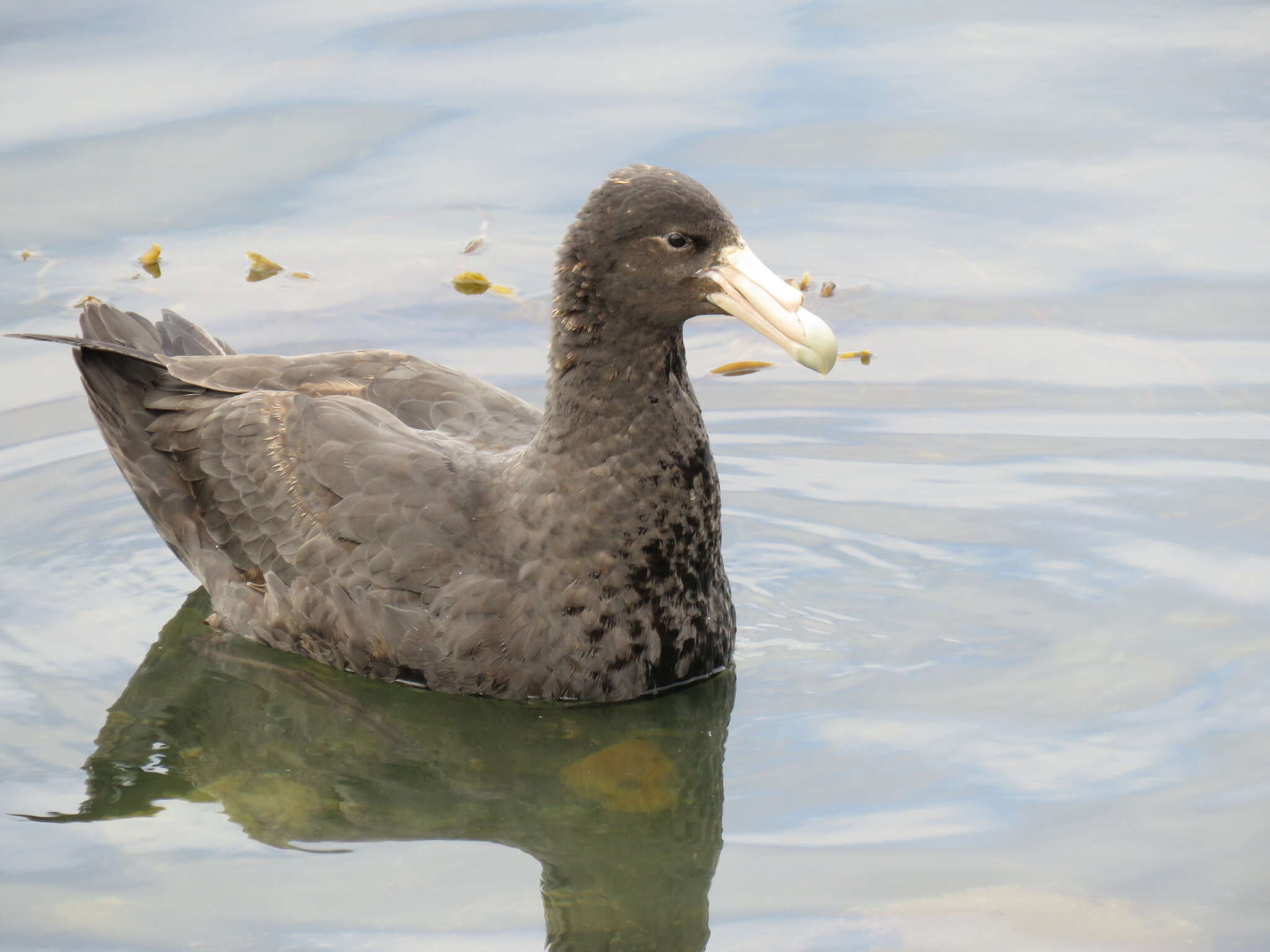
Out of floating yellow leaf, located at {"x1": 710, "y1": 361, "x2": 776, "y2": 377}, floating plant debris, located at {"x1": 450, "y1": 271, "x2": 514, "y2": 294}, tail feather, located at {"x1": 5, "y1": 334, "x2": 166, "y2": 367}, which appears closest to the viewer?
tail feather, located at {"x1": 5, "y1": 334, "x2": 166, "y2": 367}

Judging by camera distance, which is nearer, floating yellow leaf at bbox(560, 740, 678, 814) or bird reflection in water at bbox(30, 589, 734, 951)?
bird reflection in water at bbox(30, 589, 734, 951)

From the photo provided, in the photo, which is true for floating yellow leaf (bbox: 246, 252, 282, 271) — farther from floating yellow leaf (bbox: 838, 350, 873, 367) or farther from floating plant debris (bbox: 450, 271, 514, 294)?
floating yellow leaf (bbox: 838, 350, 873, 367)

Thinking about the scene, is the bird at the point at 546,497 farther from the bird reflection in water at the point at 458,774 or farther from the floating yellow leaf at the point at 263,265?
the floating yellow leaf at the point at 263,265

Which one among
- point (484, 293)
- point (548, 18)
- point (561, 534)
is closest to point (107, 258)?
point (484, 293)

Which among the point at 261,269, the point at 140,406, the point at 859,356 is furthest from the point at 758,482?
the point at 261,269

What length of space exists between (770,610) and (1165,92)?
16.0 ft

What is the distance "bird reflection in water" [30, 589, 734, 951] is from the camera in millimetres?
5023

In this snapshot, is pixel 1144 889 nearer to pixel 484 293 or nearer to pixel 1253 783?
pixel 1253 783

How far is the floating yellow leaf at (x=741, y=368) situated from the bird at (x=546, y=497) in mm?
1629

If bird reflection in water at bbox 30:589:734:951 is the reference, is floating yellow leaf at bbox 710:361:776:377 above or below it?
above

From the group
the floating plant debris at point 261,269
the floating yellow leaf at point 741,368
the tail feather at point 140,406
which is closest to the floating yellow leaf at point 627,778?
the tail feather at point 140,406

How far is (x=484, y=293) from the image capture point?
27.6 ft

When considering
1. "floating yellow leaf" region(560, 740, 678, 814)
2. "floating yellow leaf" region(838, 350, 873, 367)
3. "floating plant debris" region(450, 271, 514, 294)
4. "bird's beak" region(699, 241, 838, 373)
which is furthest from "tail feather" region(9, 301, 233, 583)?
"floating yellow leaf" region(838, 350, 873, 367)

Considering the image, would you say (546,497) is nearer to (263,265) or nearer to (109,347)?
(109,347)
